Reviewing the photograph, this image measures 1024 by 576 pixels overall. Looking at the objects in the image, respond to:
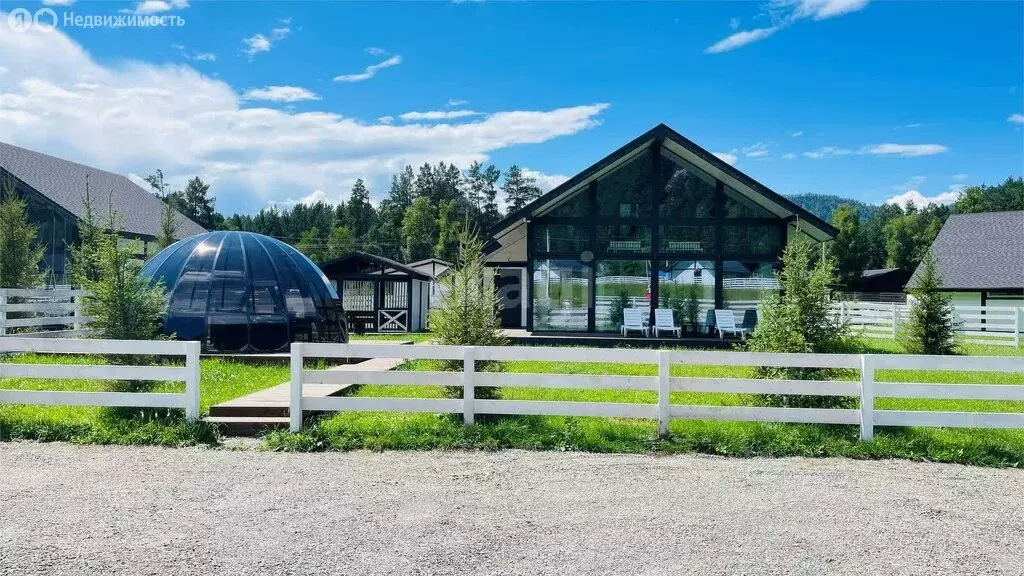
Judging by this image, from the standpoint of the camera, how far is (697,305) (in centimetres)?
1772

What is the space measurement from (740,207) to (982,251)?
20080mm

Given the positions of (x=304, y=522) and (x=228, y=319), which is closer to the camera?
(x=304, y=522)

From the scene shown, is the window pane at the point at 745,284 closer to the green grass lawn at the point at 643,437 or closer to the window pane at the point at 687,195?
the window pane at the point at 687,195

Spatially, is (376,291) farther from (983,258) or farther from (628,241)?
(983,258)

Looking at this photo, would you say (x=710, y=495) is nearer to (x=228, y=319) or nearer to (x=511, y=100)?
(x=228, y=319)

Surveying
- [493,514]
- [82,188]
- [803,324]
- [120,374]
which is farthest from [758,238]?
[82,188]

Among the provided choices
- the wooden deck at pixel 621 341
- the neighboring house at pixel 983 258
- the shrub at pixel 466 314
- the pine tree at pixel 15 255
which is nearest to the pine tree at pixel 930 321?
the wooden deck at pixel 621 341

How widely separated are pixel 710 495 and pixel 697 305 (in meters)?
13.0

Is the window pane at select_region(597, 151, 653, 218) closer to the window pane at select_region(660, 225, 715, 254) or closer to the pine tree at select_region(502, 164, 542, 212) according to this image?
the window pane at select_region(660, 225, 715, 254)

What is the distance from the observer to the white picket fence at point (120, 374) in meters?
7.01

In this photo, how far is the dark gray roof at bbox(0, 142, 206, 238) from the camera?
27.2 meters

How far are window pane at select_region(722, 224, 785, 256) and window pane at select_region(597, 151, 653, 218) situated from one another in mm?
2363

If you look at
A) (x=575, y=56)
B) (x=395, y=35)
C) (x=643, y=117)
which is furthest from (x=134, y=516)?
(x=643, y=117)

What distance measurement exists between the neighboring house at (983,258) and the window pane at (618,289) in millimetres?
14700
